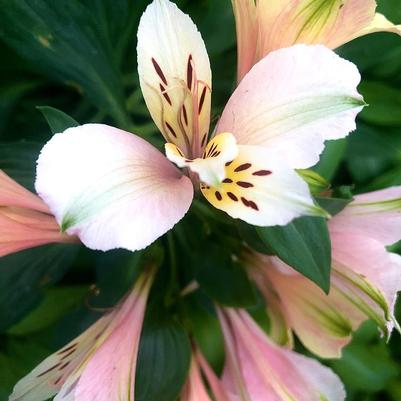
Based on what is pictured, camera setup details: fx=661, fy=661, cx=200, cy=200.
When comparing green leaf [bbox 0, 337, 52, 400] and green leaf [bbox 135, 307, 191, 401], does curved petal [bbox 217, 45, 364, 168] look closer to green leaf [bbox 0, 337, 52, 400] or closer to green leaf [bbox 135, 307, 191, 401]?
green leaf [bbox 135, 307, 191, 401]

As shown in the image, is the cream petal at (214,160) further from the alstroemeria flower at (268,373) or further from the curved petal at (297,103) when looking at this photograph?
the alstroemeria flower at (268,373)

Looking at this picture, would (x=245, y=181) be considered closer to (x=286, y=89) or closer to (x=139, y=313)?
(x=286, y=89)

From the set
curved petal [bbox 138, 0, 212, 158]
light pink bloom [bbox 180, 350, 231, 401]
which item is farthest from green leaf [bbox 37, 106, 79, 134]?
light pink bloom [bbox 180, 350, 231, 401]

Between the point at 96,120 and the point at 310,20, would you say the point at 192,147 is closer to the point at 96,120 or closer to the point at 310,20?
the point at 310,20

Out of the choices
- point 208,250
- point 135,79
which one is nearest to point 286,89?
point 208,250

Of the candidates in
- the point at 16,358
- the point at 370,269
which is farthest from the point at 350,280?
the point at 16,358
